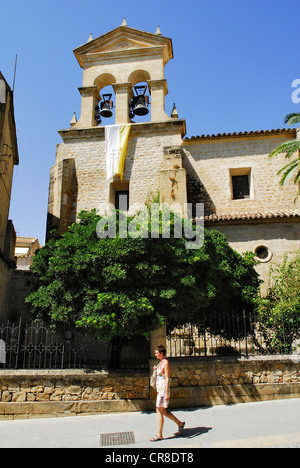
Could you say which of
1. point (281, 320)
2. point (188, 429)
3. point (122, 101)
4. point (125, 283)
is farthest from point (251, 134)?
point (188, 429)

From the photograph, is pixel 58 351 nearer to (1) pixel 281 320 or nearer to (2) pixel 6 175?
(1) pixel 281 320

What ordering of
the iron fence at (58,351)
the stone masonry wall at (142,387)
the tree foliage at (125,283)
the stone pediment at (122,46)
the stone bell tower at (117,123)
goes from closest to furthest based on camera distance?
1. the tree foliage at (125,283)
2. the stone masonry wall at (142,387)
3. the iron fence at (58,351)
4. the stone bell tower at (117,123)
5. the stone pediment at (122,46)

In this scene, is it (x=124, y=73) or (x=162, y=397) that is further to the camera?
(x=124, y=73)

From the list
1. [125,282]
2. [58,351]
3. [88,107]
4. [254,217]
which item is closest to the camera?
[125,282]

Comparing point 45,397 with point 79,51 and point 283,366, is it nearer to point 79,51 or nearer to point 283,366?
point 283,366

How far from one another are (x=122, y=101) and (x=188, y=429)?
14.6m

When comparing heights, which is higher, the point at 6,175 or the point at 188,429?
the point at 6,175

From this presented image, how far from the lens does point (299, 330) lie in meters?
8.95

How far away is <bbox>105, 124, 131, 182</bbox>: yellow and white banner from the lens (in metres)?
Result: 15.8

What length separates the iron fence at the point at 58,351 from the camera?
761 centimetres

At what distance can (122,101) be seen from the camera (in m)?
16.7

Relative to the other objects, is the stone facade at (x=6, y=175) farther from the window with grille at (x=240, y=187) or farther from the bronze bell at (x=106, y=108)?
the window with grille at (x=240, y=187)

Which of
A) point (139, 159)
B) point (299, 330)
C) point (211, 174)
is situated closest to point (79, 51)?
point (139, 159)

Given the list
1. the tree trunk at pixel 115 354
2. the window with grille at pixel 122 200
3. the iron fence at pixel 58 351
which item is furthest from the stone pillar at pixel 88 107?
the tree trunk at pixel 115 354
